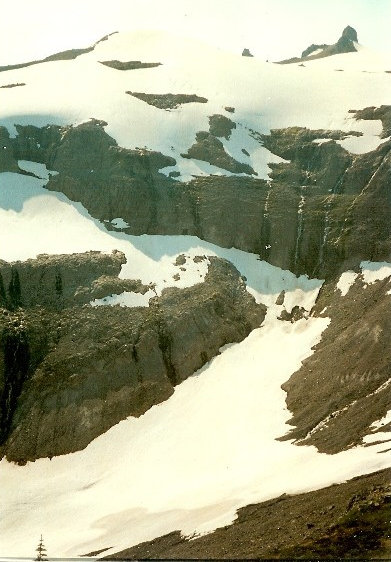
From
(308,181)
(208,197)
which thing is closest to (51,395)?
(208,197)

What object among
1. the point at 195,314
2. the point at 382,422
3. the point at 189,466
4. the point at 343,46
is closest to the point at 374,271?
the point at 195,314

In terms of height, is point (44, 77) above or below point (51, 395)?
above

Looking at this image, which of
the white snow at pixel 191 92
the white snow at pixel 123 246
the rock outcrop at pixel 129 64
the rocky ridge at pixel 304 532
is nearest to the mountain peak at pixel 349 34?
the white snow at pixel 191 92

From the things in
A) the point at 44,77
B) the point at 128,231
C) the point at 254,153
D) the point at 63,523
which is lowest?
the point at 63,523

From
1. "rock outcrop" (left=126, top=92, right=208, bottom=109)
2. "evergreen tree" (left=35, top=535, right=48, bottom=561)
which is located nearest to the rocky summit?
"rock outcrop" (left=126, top=92, right=208, bottom=109)

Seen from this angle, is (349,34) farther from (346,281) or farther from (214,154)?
(346,281)

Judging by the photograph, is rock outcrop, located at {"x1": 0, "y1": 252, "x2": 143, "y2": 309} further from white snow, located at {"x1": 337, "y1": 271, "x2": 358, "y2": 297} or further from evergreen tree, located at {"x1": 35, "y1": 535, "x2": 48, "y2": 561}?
evergreen tree, located at {"x1": 35, "y1": 535, "x2": 48, "y2": 561}

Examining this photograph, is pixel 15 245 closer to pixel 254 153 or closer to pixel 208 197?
pixel 208 197
